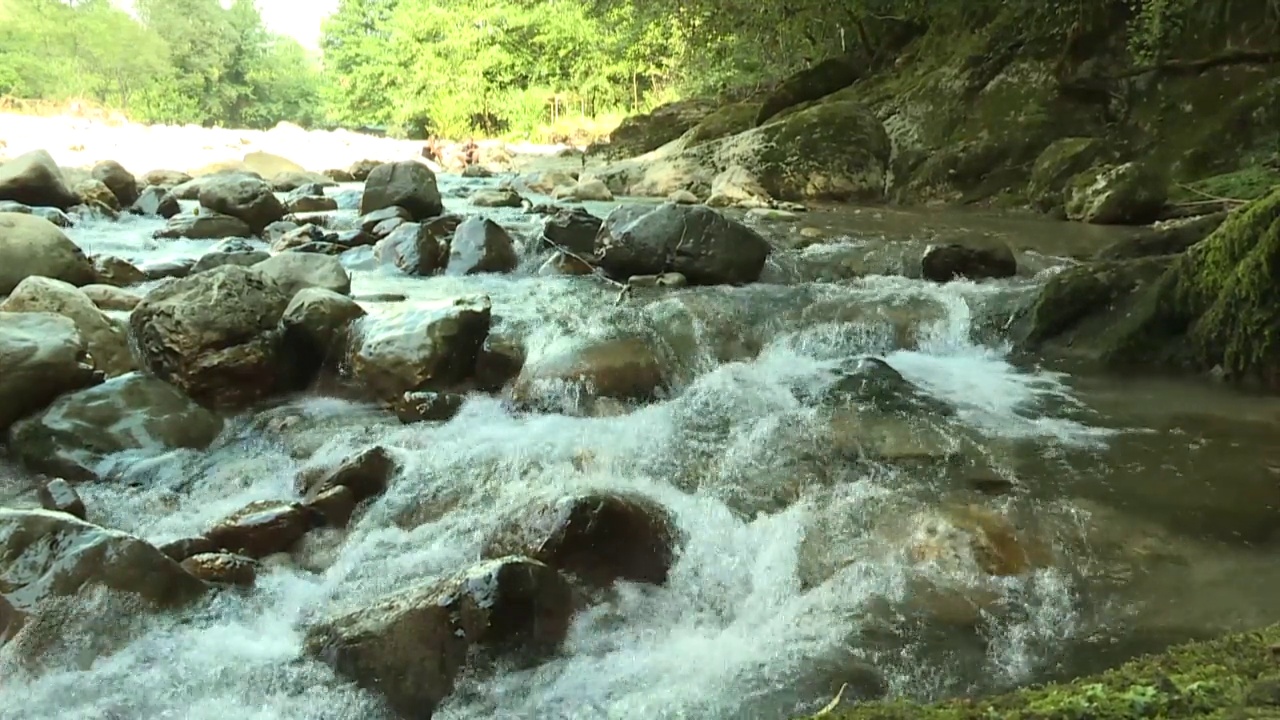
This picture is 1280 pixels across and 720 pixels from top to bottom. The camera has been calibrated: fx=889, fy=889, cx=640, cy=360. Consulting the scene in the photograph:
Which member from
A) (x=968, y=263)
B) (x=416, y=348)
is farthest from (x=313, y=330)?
(x=968, y=263)

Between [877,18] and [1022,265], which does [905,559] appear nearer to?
[1022,265]

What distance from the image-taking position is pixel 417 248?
25.7 ft

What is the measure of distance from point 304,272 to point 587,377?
2612mm

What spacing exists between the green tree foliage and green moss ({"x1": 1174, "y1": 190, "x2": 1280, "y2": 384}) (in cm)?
4183

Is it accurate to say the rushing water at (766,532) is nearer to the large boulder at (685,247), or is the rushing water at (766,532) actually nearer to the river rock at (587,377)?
the river rock at (587,377)

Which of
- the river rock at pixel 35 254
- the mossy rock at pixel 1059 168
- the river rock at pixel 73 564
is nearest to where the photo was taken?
the river rock at pixel 73 564

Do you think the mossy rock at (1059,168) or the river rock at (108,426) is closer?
the river rock at (108,426)

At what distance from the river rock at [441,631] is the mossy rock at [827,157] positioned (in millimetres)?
9627

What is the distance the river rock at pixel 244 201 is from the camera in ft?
33.0

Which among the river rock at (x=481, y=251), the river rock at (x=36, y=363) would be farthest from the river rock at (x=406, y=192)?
the river rock at (x=36, y=363)

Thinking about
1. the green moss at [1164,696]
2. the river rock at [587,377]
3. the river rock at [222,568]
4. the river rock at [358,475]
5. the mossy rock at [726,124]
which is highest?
the mossy rock at [726,124]

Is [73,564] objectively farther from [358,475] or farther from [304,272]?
[304,272]

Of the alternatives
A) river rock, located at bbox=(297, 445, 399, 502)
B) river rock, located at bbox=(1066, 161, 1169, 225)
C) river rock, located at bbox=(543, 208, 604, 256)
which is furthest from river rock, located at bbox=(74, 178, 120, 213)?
river rock, located at bbox=(1066, 161, 1169, 225)

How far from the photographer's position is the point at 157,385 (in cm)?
478
